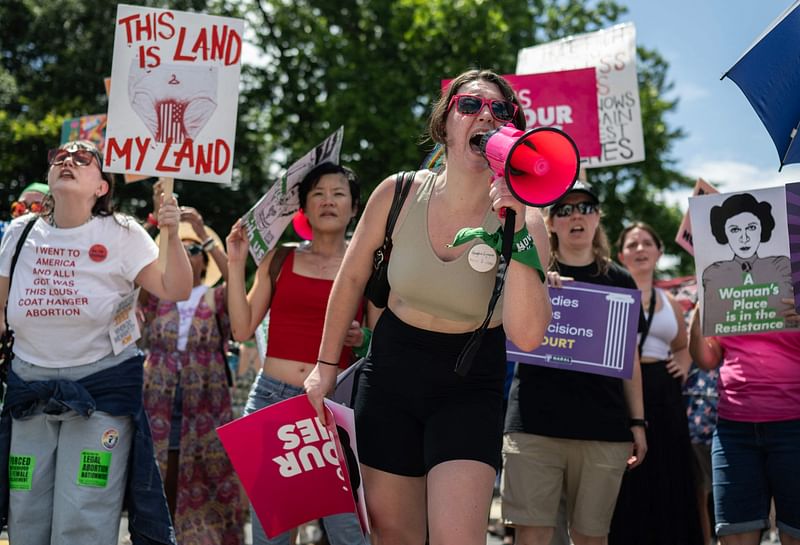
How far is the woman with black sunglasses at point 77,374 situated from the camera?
12.0 ft

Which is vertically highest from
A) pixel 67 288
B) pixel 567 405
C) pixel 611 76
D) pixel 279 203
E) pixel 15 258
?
pixel 611 76

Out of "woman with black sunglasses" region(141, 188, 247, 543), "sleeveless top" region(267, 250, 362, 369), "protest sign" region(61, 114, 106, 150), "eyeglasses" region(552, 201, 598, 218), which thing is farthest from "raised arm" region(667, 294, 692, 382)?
"protest sign" region(61, 114, 106, 150)

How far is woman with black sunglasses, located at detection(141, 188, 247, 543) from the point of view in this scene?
213 inches

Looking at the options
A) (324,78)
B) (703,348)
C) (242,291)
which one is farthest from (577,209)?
(324,78)

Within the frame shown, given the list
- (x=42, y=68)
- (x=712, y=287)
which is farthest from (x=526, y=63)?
(x=42, y=68)

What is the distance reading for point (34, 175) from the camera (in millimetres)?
17766

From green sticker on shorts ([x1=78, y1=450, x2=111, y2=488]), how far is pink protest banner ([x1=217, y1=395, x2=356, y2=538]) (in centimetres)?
91

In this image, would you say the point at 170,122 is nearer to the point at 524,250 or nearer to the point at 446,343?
the point at 446,343

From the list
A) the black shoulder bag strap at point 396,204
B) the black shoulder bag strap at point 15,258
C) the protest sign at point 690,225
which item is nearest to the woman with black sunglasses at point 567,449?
the protest sign at point 690,225

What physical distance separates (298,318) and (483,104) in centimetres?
177

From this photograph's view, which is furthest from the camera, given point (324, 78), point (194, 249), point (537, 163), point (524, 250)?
point (324, 78)

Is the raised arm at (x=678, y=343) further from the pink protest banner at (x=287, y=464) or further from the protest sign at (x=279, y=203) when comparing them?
the pink protest banner at (x=287, y=464)

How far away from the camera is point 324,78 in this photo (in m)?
18.6

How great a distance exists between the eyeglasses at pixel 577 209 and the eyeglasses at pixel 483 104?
170cm
